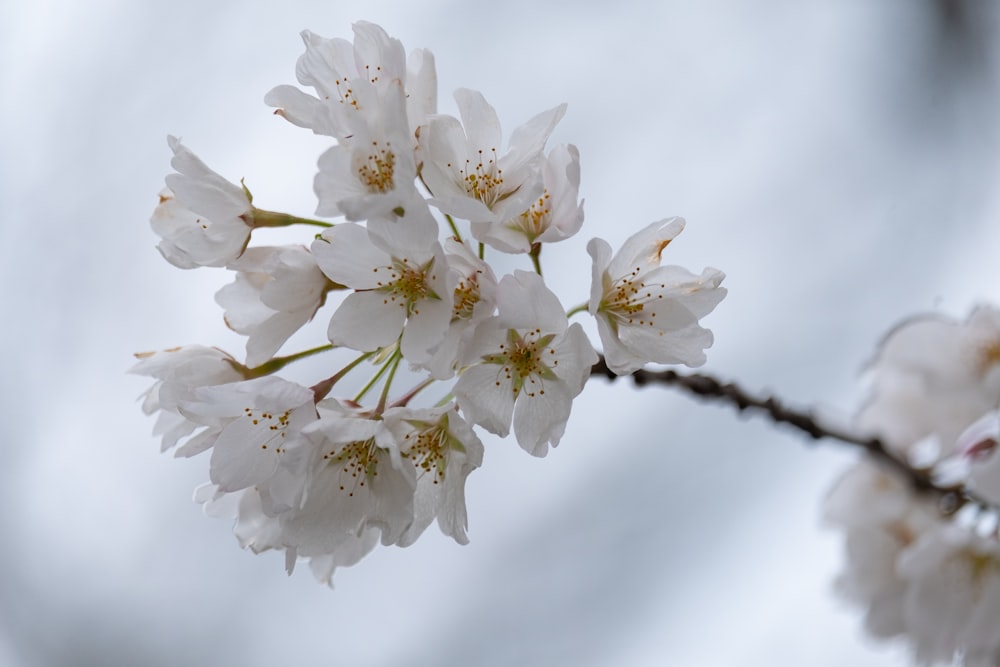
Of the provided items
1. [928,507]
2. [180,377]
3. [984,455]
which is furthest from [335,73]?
[928,507]

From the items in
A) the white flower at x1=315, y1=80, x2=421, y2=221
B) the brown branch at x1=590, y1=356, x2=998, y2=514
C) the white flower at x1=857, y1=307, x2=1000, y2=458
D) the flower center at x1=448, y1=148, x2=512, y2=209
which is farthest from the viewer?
the white flower at x1=857, y1=307, x2=1000, y2=458

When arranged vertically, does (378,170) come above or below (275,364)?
above

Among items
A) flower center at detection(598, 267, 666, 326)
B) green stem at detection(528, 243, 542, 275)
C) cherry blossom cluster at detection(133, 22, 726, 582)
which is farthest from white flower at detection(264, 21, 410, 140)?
flower center at detection(598, 267, 666, 326)

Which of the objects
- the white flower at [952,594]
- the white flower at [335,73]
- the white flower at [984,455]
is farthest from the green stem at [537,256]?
the white flower at [952,594]

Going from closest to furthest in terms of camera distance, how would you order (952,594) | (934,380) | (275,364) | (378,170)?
(378,170) → (275,364) → (952,594) → (934,380)

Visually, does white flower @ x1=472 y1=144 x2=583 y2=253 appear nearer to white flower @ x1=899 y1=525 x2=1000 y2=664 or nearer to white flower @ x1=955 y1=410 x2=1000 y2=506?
white flower @ x1=955 y1=410 x2=1000 y2=506

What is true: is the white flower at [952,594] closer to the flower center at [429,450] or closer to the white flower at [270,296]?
the flower center at [429,450]

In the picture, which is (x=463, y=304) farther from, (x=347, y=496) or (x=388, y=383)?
(x=347, y=496)
